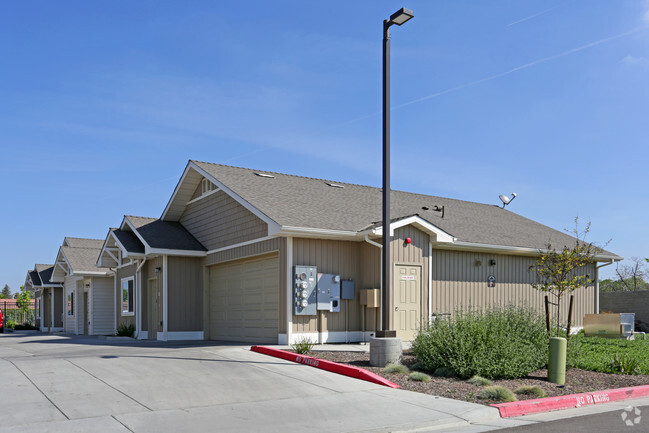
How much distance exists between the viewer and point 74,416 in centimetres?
798

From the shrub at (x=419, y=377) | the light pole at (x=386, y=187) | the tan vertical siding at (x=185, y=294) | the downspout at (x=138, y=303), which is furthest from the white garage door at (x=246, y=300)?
the shrub at (x=419, y=377)

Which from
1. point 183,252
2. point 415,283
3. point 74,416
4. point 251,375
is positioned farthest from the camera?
point 183,252

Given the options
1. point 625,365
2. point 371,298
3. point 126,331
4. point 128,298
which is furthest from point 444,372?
point 128,298

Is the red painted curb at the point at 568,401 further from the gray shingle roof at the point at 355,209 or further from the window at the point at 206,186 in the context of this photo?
the window at the point at 206,186

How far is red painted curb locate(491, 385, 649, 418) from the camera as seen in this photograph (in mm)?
8883

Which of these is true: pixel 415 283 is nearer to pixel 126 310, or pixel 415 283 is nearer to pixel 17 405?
pixel 17 405

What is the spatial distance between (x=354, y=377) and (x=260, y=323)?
6857 millimetres

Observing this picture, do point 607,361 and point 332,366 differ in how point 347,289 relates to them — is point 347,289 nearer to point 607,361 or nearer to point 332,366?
point 332,366

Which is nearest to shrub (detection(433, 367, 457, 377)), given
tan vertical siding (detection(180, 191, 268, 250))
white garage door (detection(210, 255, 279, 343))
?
white garage door (detection(210, 255, 279, 343))

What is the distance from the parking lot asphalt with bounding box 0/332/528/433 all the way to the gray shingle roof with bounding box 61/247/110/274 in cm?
1746

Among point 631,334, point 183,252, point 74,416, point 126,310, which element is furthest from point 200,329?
point 631,334

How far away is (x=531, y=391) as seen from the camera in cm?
980

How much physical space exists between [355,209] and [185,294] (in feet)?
20.6

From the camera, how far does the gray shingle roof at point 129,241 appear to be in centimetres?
2159
